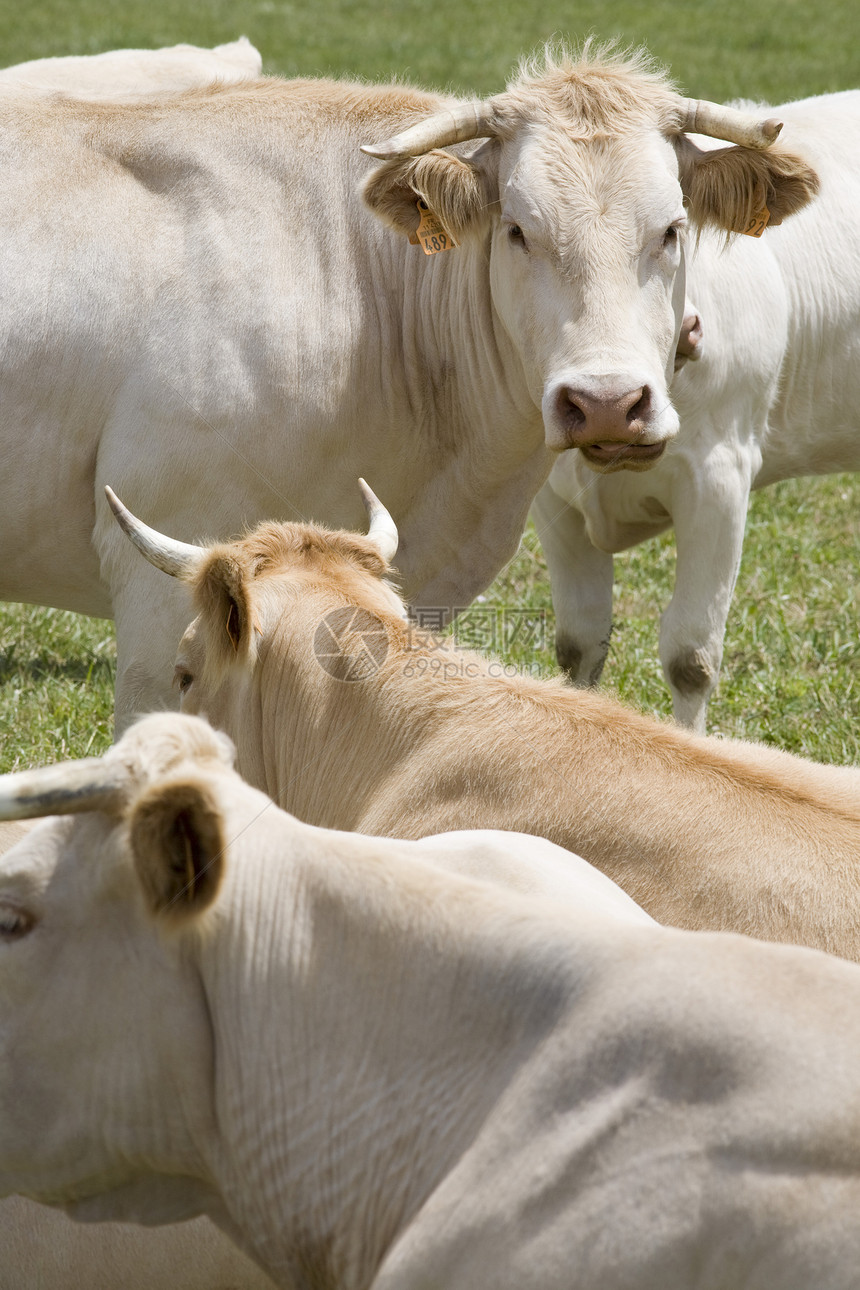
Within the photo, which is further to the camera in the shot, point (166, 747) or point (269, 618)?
point (269, 618)

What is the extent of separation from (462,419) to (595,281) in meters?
0.86

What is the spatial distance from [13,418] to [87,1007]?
270cm

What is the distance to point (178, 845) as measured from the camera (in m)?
2.23

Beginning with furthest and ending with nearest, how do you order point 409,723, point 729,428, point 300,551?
point 729,428 → point 300,551 → point 409,723

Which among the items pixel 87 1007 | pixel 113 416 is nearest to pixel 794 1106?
pixel 87 1007

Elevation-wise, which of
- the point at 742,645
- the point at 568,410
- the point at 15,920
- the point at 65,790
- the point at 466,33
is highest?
the point at 65,790

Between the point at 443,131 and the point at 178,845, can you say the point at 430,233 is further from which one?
the point at 178,845

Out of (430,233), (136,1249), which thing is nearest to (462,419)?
(430,233)

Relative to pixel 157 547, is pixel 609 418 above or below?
above

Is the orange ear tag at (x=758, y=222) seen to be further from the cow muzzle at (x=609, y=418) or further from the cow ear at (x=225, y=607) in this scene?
the cow ear at (x=225, y=607)

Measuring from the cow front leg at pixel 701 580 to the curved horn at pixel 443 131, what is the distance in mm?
1696

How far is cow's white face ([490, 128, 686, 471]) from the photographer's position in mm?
4098

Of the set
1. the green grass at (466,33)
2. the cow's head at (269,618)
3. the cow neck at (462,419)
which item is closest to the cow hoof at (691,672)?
the cow neck at (462,419)

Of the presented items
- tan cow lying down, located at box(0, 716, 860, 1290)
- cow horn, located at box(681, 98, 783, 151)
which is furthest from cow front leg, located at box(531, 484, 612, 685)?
tan cow lying down, located at box(0, 716, 860, 1290)
